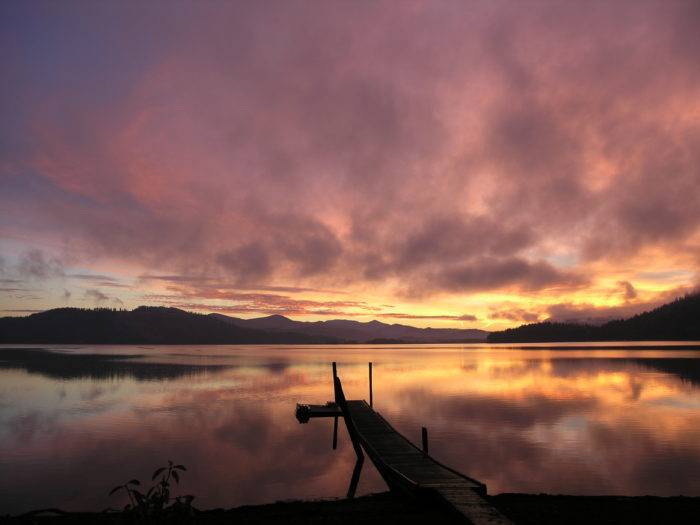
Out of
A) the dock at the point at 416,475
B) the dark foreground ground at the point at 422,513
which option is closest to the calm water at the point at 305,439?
the dock at the point at 416,475

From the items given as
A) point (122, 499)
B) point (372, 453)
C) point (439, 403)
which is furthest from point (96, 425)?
point (439, 403)

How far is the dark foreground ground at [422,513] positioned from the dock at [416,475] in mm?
577

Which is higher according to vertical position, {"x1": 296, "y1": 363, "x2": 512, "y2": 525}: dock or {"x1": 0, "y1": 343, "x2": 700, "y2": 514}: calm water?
{"x1": 296, "y1": 363, "x2": 512, "y2": 525}: dock

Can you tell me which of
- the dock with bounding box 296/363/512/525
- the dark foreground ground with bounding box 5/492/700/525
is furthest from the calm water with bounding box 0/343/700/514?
the dark foreground ground with bounding box 5/492/700/525

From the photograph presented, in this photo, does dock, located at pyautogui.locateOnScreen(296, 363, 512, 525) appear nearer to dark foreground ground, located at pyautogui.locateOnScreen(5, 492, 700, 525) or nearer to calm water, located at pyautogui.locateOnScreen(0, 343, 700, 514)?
dark foreground ground, located at pyautogui.locateOnScreen(5, 492, 700, 525)

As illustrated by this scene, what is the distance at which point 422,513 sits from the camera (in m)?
15.1

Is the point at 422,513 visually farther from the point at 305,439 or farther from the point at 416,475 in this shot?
the point at 305,439

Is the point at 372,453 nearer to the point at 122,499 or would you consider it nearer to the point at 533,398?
the point at 122,499

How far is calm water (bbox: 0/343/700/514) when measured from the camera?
21.6 m

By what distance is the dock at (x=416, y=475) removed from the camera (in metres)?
12.8

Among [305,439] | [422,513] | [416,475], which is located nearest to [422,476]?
[416,475]

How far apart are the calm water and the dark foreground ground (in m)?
3.79

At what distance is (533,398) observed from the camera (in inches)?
1945

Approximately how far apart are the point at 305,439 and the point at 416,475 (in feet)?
56.2
